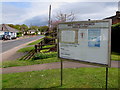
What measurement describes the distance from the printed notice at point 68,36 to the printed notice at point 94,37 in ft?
1.83

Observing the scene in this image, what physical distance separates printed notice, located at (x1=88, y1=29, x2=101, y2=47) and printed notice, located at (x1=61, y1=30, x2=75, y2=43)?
56cm

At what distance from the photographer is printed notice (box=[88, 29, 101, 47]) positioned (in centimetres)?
340

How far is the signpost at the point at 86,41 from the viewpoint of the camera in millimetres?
3315

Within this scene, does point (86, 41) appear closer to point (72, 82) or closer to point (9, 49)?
point (72, 82)

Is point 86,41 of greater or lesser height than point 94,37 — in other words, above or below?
below

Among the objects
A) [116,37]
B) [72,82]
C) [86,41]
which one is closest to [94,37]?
[86,41]

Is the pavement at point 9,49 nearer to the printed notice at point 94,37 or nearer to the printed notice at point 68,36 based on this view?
the printed notice at point 68,36

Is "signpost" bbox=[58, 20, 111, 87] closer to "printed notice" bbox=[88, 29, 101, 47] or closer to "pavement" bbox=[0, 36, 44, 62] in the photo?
"printed notice" bbox=[88, 29, 101, 47]

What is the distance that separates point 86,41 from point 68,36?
A: 2.10 feet

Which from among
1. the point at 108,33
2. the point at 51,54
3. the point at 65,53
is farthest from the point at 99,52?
the point at 51,54

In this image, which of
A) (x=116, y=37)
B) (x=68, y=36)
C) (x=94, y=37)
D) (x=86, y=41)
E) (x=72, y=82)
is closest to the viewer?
(x=94, y=37)

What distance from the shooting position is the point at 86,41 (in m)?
3.68

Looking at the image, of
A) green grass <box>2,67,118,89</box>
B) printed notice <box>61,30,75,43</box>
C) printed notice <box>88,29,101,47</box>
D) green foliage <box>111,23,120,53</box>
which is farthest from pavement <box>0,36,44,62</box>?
green foliage <box>111,23,120,53</box>

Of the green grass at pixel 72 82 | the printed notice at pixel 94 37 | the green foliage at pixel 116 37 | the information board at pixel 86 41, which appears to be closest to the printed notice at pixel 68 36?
the information board at pixel 86 41
